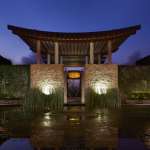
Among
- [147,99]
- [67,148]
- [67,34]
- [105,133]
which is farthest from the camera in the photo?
[147,99]

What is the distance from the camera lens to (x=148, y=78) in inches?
801

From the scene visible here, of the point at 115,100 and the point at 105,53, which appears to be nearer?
the point at 115,100

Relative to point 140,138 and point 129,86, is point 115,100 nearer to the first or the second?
point 129,86

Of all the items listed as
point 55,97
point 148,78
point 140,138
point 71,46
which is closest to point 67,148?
point 140,138

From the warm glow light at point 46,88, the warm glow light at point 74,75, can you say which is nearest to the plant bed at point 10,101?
the warm glow light at point 46,88

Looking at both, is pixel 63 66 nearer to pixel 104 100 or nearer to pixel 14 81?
pixel 104 100

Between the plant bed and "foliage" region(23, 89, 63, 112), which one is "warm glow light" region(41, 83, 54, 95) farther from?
the plant bed

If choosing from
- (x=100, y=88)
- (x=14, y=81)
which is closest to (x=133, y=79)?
(x=100, y=88)

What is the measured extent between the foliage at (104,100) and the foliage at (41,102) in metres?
2.18

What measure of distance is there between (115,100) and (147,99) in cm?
478

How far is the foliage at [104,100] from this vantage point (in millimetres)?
15648

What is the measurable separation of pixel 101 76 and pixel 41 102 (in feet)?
17.3

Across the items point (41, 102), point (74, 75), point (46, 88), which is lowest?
point (41, 102)

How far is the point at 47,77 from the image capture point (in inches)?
690
